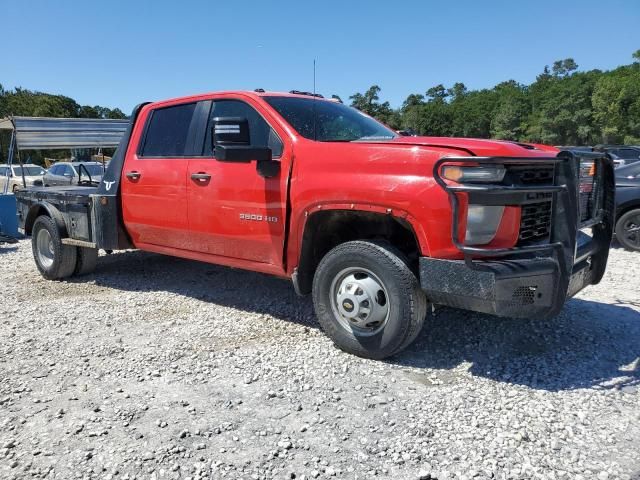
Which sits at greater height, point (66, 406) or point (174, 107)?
point (174, 107)

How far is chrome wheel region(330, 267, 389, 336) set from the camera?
3531mm

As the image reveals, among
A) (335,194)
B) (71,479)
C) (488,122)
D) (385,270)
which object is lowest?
(71,479)

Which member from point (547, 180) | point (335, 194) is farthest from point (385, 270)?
point (547, 180)

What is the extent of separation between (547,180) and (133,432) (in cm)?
295

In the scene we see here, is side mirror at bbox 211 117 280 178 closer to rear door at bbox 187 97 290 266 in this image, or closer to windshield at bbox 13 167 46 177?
rear door at bbox 187 97 290 266

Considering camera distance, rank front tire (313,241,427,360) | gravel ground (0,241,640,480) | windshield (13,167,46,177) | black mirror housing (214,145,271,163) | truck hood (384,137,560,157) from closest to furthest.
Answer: gravel ground (0,241,640,480) → truck hood (384,137,560,157) → front tire (313,241,427,360) → black mirror housing (214,145,271,163) → windshield (13,167,46,177)

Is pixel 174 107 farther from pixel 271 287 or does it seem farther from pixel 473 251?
pixel 473 251

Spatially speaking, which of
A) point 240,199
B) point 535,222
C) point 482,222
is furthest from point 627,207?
point 240,199

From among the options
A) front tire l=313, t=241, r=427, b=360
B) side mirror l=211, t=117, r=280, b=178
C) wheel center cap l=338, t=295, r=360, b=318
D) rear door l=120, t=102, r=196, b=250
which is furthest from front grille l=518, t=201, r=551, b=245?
rear door l=120, t=102, r=196, b=250

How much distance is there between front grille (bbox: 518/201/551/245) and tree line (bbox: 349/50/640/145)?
152 ft

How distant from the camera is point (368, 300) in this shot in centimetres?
354

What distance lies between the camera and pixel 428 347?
3.89 m

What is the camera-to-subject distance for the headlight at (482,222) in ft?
9.97

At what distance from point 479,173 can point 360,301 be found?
120cm
